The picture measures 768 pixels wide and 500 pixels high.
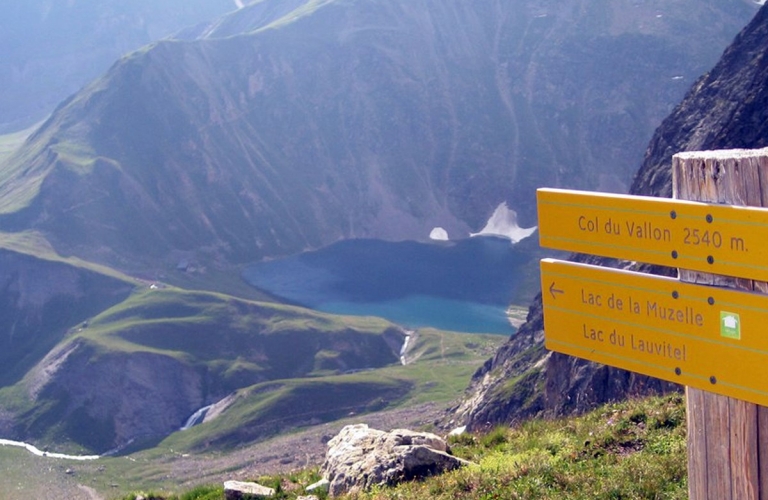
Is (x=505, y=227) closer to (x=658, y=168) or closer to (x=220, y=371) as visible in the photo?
(x=220, y=371)

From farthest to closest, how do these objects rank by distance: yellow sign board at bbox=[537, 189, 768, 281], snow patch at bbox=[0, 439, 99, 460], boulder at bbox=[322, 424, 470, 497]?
snow patch at bbox=[0, 439, 99, 460] < boulder at bbox=[322, 424, 470, 497] < yellow sign board at bbox=[537, 189, 768, 281]

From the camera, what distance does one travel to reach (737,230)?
539 centimetres

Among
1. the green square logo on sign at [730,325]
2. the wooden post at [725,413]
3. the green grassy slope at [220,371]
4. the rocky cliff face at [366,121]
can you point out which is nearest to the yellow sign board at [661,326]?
the green square logo on sign at [730,325]

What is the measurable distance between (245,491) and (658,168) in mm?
52406

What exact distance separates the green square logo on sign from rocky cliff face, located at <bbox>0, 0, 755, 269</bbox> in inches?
5510

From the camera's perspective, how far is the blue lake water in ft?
414

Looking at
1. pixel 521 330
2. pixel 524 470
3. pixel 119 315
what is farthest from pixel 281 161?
pixel 524 470

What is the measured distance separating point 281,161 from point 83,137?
37.6 metres

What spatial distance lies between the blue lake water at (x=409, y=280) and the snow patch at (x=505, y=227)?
262 centimetres

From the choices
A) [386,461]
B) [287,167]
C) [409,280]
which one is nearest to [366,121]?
[287,167]

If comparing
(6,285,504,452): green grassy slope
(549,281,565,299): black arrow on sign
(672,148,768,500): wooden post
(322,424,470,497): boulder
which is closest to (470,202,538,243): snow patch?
(6,285,504,452): green grassy slope

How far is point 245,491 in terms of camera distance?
41.2 ft

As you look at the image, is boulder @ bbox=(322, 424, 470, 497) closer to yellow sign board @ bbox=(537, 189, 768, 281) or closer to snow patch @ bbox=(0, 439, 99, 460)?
yellow sign board @ bbox=(537, 189, 768, 281)

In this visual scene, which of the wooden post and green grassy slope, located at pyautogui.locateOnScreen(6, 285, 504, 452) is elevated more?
the wooden post
